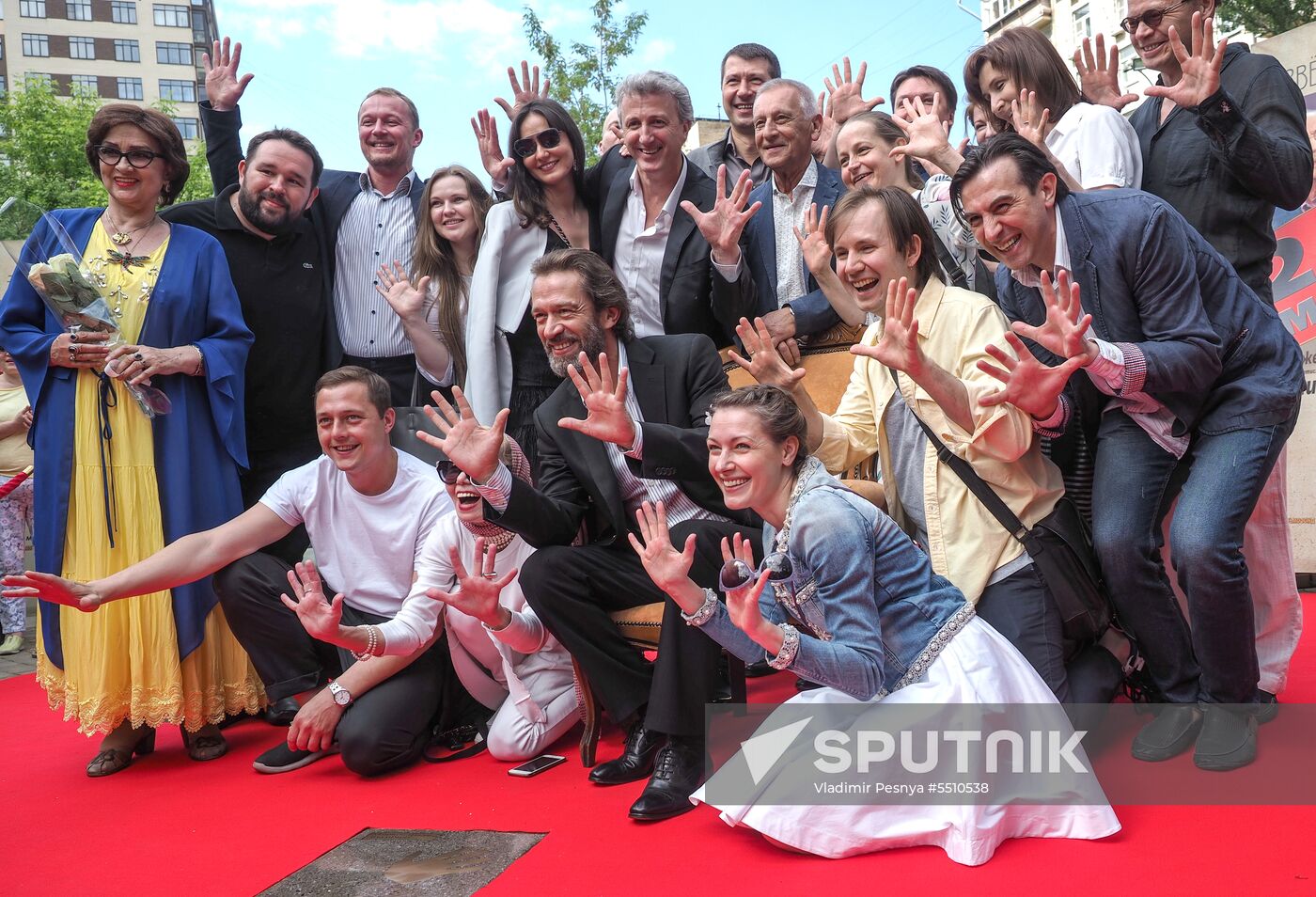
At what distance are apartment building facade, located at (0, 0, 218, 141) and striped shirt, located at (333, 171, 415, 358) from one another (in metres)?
58.4

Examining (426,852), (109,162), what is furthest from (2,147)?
(426,852)

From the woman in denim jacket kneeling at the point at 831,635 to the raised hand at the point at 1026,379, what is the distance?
51cm

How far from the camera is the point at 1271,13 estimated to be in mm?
13133

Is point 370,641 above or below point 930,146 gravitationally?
below

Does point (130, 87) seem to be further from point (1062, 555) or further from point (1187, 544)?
point (1187, 544)

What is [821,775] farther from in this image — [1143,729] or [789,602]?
[1143,729]

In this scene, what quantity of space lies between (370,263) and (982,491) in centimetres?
302

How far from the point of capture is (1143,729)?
3354 mm

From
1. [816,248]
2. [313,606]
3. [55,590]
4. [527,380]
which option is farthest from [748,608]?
[55,590]

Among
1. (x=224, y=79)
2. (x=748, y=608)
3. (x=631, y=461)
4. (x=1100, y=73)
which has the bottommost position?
(x=748, y=608)

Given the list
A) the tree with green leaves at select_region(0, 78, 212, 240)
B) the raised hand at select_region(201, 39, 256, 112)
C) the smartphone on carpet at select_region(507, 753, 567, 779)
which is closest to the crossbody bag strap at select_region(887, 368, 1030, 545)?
the smartphone on carpet at select_region(507, 753, 567, 779)

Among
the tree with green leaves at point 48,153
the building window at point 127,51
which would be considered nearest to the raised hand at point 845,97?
the tree with green leaves at point 48,153

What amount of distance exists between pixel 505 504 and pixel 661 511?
95 centimetres

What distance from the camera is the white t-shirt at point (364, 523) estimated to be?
428 cm
